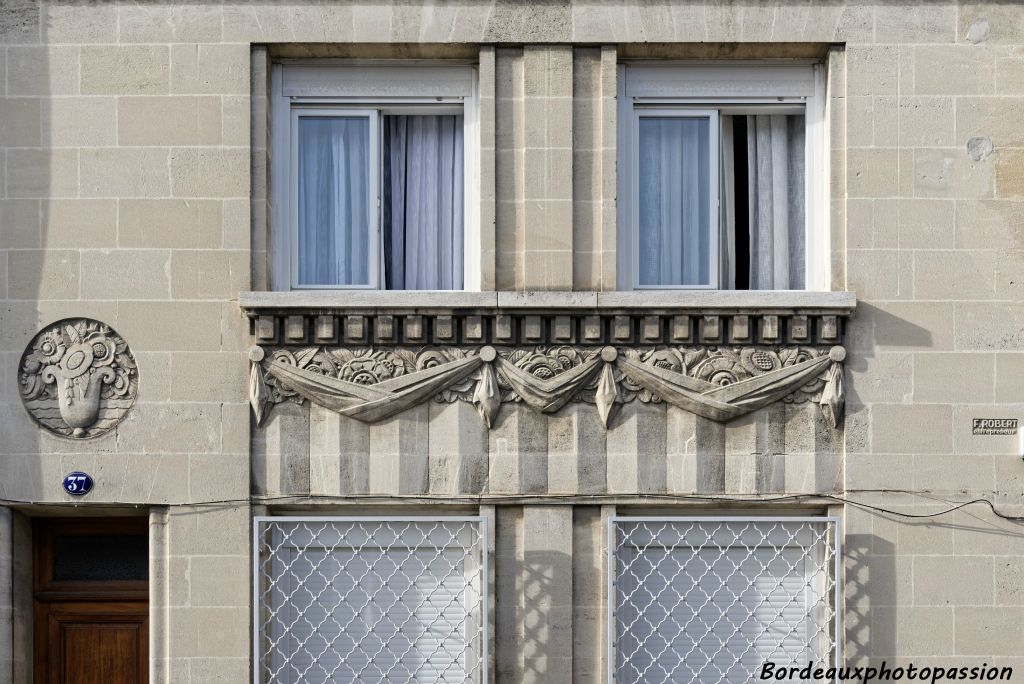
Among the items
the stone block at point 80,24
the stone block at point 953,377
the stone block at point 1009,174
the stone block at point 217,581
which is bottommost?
the stone block at point 217,581

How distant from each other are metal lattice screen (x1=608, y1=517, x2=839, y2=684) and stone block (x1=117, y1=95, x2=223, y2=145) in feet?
14.9

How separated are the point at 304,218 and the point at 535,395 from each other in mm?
2480

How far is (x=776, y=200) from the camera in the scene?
10.9 meters

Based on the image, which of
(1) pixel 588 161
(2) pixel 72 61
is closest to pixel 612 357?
(1) pixel 588 161

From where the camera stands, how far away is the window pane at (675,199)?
1082 centimetres

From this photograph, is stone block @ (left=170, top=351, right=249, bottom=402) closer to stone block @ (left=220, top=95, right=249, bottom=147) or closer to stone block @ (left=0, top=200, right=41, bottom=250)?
stone block @ (left=0, top=200, right=41, bottom=250)

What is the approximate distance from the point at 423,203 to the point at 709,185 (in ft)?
7.85

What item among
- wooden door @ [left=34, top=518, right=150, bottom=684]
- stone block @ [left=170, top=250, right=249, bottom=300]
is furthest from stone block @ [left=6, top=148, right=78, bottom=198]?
wooden door @ [left=34, top=518, right=150, bottom=684]

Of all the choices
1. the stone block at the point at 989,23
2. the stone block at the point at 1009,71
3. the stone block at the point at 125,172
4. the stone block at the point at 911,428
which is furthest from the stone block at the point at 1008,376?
the stone block at the point at 125,172

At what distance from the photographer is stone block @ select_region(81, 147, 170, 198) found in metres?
10.4

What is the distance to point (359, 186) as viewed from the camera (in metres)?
10.9

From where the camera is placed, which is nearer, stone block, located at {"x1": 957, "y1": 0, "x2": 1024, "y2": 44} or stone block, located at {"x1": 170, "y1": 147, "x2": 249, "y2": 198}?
stone block, located at {"x1": 170, "y1": 147, "x2": 249, "y2": 198}

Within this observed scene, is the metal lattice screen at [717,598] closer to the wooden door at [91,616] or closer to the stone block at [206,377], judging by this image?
the stone block at [206,377]

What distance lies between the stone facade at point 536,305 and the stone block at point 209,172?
18mm
